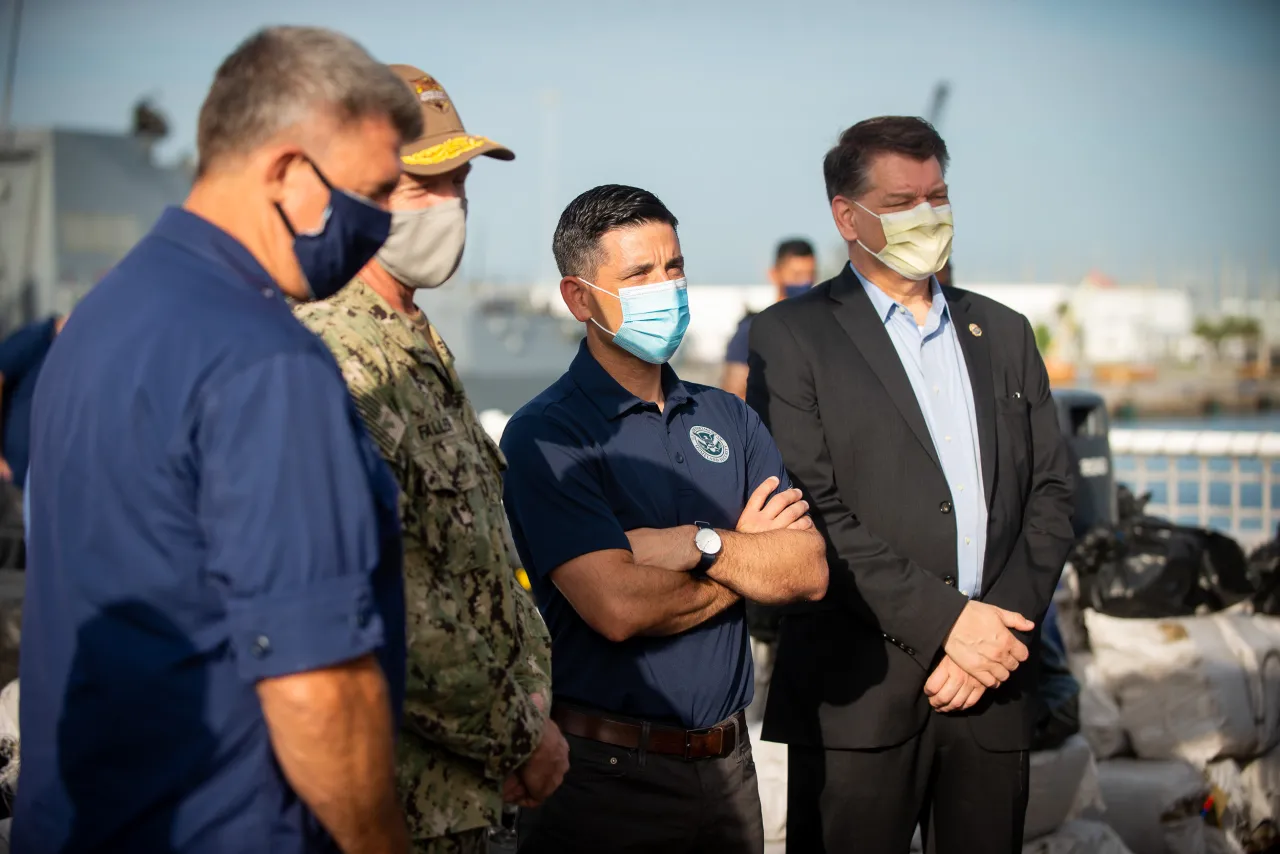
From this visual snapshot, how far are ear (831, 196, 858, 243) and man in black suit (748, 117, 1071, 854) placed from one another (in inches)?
0.5

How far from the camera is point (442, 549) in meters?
2.04

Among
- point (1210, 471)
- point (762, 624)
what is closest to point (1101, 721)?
point (762, 624)

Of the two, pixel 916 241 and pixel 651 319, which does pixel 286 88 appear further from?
pixel 916 241

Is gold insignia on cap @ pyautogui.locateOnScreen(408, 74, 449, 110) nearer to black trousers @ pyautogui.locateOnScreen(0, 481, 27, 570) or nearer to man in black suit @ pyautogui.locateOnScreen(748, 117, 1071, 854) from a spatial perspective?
man in black suit @ pyautogui.locateOnScreen(748, 117, 1071, 854)

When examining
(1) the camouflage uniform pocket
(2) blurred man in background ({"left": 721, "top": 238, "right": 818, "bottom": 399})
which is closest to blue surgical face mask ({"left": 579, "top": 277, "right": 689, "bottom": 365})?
(1) the camouflage uniform pocket

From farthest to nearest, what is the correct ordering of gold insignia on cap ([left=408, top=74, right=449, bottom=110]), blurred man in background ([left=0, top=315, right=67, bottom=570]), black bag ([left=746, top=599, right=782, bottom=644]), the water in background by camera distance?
the water in background, blurred man in background ([left=0, top=315, right=67, bottom=570]), black bag ([left=746, top=599, right=782, bottom=644]), gold insignia on cap ([left=408, top=74, right=449, bottom=110])

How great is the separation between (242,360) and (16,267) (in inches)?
693

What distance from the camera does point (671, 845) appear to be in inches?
105

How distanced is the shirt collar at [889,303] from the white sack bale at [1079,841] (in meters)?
1.84

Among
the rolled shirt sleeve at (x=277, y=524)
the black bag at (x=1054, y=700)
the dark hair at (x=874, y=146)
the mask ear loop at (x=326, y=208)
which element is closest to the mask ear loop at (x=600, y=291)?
the dark hair at (x=874, y=146)

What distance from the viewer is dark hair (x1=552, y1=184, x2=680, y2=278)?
9.62ft

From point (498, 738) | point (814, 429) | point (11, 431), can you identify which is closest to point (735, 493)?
point (814, 429)

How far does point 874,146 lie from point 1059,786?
7.37 ft

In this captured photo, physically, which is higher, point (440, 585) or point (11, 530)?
point (440, 585)
